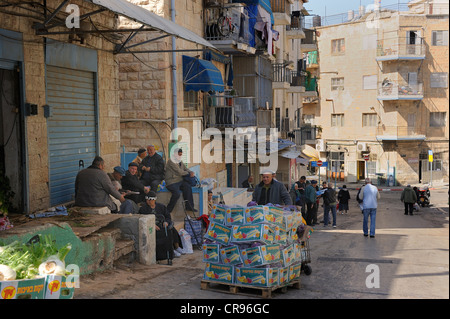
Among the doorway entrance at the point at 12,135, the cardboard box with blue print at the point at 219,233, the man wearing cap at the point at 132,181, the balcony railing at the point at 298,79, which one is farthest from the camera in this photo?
the balcony railing at the point at 298,79

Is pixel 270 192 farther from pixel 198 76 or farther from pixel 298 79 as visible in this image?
pixel 298 79

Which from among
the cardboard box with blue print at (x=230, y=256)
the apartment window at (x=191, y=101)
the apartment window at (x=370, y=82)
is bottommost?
the cardboard box with blue print at (x=230, y=256)

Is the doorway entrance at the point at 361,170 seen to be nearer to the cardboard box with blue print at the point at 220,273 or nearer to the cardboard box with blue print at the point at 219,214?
the cardboard box with blue print at the point at 219,214

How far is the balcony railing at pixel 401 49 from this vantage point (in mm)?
42438

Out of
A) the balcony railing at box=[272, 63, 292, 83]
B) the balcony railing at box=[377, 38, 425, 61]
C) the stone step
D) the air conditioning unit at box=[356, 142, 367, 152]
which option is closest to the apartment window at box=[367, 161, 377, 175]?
the air conditioning unit at box=[356, 142, 367, 152]

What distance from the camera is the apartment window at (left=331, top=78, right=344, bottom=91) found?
155ft

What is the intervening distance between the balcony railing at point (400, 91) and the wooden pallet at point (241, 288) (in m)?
36.8

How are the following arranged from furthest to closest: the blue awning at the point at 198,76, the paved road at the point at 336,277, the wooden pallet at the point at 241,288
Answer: the blue awning at the point at 198,76 → the wooden pallet at the point at 241,288 → the paved road at the point at 336,277

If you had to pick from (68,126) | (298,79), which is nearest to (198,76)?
(68,126)

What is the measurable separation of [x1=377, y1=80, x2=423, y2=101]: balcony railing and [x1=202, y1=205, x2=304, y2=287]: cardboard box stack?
120ft

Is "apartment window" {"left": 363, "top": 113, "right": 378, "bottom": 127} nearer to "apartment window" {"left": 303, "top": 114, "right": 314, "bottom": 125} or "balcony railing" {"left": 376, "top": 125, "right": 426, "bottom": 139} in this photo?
"balcony railing" {"left": 376, "top": 125, "right": 426, "bottom": 139}

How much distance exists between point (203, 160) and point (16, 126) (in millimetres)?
10199

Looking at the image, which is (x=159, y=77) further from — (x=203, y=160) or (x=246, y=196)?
(x=246, y=196)

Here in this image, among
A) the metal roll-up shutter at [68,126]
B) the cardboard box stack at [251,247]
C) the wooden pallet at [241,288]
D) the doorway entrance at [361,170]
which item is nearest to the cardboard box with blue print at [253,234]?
the cardboard box stack at [251,247]
